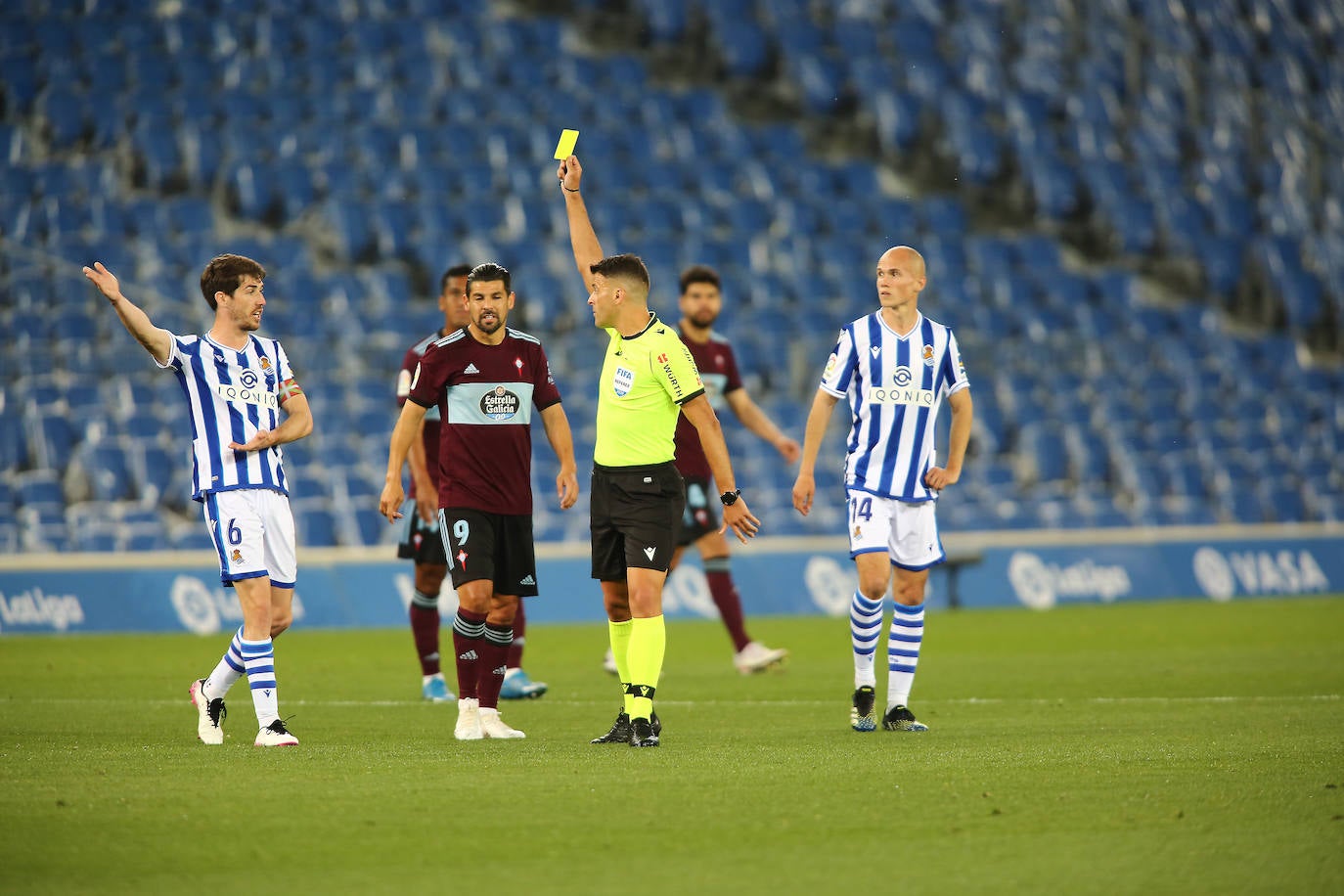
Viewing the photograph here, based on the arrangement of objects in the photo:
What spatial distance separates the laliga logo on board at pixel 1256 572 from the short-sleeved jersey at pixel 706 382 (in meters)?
8.84

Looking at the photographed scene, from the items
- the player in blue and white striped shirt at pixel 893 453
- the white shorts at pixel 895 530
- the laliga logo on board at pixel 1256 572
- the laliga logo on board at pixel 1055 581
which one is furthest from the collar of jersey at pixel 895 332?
the laliga logo on board at pixel 1256 572

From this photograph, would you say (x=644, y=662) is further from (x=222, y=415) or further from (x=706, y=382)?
(x=706, y=382)

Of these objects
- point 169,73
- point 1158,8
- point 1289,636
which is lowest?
point 1289,636

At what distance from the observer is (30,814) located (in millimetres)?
4766

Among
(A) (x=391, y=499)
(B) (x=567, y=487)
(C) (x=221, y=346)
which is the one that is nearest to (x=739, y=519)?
(B) (x=567, y=487)

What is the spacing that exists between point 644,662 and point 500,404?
1.32 m

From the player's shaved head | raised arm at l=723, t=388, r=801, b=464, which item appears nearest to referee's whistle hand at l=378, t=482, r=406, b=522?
the player's shaved head

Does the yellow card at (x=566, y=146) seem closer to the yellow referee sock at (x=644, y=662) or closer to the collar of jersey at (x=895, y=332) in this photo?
the collar of jersey at (x=895, y=332)

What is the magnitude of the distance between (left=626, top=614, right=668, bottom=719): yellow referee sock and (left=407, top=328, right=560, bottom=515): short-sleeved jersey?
33.4 inches

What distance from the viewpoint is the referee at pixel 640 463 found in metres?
6.68

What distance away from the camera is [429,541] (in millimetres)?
9219

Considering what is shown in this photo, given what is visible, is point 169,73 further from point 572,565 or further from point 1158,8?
point 1158,8

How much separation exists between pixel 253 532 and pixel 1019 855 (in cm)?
369

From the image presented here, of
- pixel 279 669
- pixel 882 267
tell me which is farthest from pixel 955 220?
pixel 882 267
